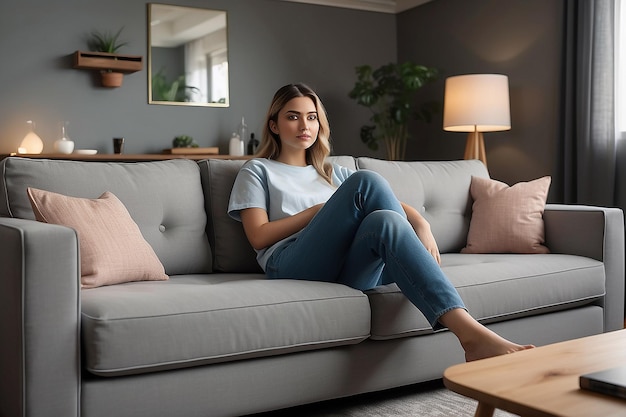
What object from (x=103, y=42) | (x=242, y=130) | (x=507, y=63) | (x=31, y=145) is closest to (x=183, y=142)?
(x=242, y=130)

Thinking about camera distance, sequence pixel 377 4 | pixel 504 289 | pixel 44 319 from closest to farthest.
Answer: pixel 44 319 → pixel 504 289 → pixel 377 4

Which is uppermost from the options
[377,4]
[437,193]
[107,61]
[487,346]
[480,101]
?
[377,4]

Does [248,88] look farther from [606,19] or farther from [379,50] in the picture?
[606,19]

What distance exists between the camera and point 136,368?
186 cm

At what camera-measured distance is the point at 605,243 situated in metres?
3.02

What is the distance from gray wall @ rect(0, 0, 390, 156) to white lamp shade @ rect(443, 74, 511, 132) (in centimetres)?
154

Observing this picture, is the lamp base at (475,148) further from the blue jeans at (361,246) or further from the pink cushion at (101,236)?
the pink cushion at (101,236)

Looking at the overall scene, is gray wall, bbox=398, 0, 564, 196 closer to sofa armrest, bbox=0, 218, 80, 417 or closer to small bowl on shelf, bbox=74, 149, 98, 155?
small bowl on shelf, bbox=74, 149, 98, 155

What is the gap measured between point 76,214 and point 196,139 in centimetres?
334

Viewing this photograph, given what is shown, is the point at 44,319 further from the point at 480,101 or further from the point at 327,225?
the point at 480,101

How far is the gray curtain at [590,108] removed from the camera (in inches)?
173

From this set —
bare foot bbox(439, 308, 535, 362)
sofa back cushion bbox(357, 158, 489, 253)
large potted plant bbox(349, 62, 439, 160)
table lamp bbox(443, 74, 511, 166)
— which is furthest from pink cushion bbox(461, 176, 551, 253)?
large potted plant bbox(349, 62, 439, 160)

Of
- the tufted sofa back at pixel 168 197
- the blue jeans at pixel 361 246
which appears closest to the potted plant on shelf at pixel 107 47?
the tufted sofa back at pixel 168 197

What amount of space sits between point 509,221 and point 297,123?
1.09 m
